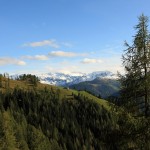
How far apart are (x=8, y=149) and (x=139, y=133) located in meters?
73.4

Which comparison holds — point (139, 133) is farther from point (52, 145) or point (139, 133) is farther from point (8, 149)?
point (52, 145)

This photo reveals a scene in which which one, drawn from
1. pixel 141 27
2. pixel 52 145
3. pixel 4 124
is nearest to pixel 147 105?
pixel 141 27

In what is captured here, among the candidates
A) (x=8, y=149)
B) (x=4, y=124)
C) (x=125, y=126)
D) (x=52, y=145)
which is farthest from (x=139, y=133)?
(x=52, y=145)

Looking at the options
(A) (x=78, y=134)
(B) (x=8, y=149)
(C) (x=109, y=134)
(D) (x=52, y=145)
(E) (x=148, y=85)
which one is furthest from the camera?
(A) (x=78, y=134)

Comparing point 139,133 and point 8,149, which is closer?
point 139,133

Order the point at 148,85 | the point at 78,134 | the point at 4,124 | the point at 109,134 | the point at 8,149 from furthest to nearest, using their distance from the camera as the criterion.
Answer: the point at 78,134 < the point at 4,124 < the point at 8,149 < the point at 109,134 < the point at 148,85

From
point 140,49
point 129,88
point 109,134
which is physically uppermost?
point 140,49

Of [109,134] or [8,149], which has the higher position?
[109,134]

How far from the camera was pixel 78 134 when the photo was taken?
199 meters

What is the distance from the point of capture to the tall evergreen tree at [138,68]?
28.2 meters

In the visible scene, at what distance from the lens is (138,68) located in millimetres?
28438

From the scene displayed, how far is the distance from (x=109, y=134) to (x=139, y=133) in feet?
9.81

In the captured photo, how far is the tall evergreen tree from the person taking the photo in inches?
1109

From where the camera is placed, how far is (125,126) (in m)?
28.4
